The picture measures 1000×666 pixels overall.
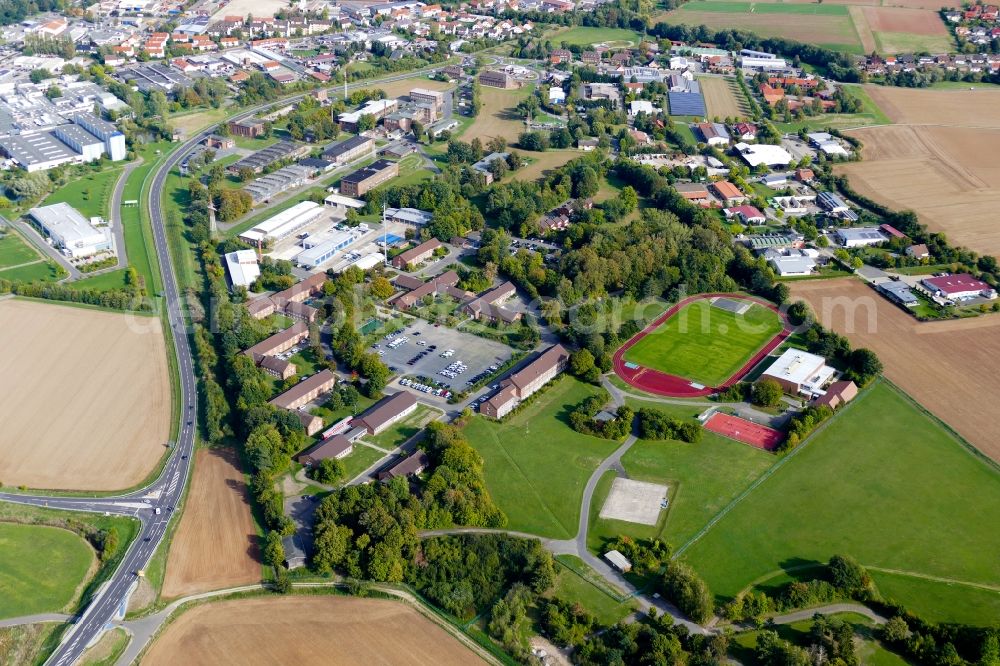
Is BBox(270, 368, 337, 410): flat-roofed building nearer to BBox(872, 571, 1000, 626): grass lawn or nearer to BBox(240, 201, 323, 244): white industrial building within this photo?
BBox(240, 201, 323, 244): white industrial building

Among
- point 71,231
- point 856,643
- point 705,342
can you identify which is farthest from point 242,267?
point 856,643

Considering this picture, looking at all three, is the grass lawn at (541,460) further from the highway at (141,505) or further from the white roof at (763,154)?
the white roof at (763,154)

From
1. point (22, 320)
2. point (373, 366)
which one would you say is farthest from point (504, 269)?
point (22, 320)

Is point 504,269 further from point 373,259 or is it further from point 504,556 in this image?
point 504,556

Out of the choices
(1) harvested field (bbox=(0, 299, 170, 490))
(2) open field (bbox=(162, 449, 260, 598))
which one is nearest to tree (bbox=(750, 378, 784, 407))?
(2) open field (bbox=(162, 449, 260, 598))

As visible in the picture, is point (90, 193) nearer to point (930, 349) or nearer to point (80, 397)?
point (80, 397)

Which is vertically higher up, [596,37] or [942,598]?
[596,37]
